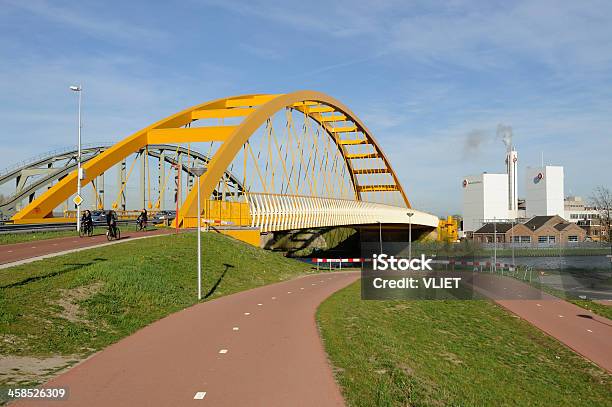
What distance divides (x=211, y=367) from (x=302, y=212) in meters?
29.5

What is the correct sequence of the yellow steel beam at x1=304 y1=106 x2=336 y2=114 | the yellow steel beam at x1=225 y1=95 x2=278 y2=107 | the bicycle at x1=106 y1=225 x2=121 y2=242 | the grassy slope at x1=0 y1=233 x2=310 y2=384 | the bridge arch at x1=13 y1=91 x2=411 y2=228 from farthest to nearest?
1. the yellow steel beam at x1=304 y1=106 x2=336 y2=114
2. the yellow steel beam at x1=225 y1=95 x2=278 y2=107
3. the bridge arch at x1=13 y1=91 x2=411 y2=228
4. the bicycle at x1=106 y1=225 x2=121 y2=242
5. the grassy slope at x1=0 y1=233 x2=310 y2=384

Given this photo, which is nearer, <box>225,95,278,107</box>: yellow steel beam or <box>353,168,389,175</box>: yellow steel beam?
<box>225,95,278,107</box>: yellow steel beam

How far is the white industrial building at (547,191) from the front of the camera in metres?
120

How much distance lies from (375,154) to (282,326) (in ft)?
191

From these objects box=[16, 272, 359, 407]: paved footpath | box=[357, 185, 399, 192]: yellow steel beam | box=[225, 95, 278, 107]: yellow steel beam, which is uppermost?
box=[225, 95, 278, 107]: yellow steel beam

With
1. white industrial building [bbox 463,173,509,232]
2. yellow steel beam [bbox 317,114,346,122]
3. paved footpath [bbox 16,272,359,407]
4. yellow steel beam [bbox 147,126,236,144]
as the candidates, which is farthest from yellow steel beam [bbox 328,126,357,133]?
white industrial building [bbox 463,173,509,232]

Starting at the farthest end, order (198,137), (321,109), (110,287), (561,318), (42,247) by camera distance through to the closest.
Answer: (321,109), (198,137), (42,247), (561,318), (110,287)

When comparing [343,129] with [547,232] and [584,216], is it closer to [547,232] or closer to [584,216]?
[547,232]

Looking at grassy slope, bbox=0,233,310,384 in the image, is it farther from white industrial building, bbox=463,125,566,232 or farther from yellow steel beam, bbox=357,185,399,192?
white industrial building, bbox=463,125,566,232

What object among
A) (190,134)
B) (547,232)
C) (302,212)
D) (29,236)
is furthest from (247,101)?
(547,232)

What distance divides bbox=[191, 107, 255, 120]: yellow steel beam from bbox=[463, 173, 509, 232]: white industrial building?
94.1m

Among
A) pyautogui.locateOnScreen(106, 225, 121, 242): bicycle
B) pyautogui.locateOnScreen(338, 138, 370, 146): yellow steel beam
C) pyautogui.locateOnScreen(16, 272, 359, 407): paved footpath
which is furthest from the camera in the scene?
pyautogui.locateOnScreen(338, 138, 370, 146): yellow steel beam

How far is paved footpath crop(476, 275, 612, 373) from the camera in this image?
17.2m

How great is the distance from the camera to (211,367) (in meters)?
9.37
